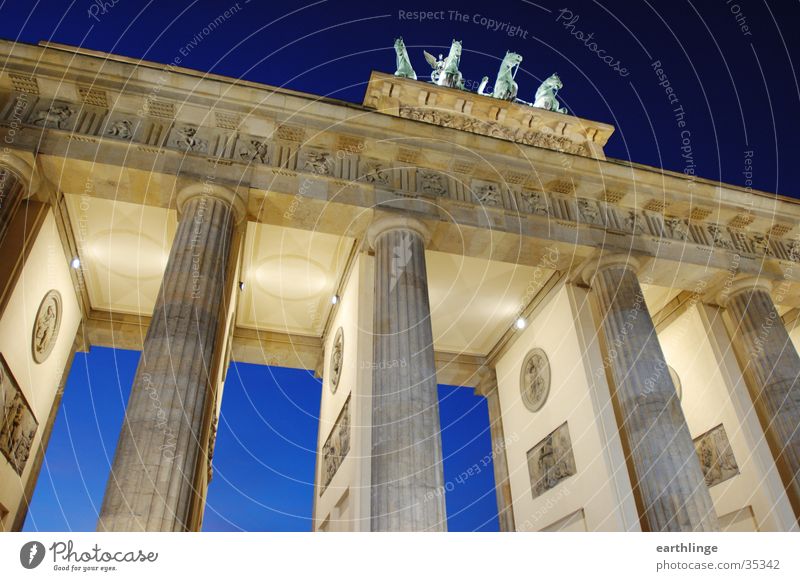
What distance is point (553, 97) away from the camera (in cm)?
2033

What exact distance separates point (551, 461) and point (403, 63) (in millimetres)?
13966

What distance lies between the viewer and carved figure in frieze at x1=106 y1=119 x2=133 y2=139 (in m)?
11.5

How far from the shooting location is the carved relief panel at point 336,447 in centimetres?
1228

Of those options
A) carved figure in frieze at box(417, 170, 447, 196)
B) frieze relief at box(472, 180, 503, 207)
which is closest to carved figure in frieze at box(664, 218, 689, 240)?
frieze relief at box(472, 180, 503, 207)

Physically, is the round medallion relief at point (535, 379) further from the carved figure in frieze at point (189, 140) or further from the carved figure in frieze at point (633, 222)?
Result: the carved figure in frieze at point (189, 140)

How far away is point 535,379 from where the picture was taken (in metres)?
16.3

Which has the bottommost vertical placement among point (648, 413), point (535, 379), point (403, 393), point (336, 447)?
point (403, 393)

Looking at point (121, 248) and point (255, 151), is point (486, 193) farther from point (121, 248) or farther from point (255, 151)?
point (121, 248)

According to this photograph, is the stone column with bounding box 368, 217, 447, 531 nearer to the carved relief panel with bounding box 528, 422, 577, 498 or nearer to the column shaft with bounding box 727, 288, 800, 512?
the carved relief panel with bounding box 528, 422, 577, 498

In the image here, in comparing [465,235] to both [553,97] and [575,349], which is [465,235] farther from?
[553,97]

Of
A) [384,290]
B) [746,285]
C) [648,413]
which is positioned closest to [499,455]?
[648,413]

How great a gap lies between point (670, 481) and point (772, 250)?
8529 millimetres
